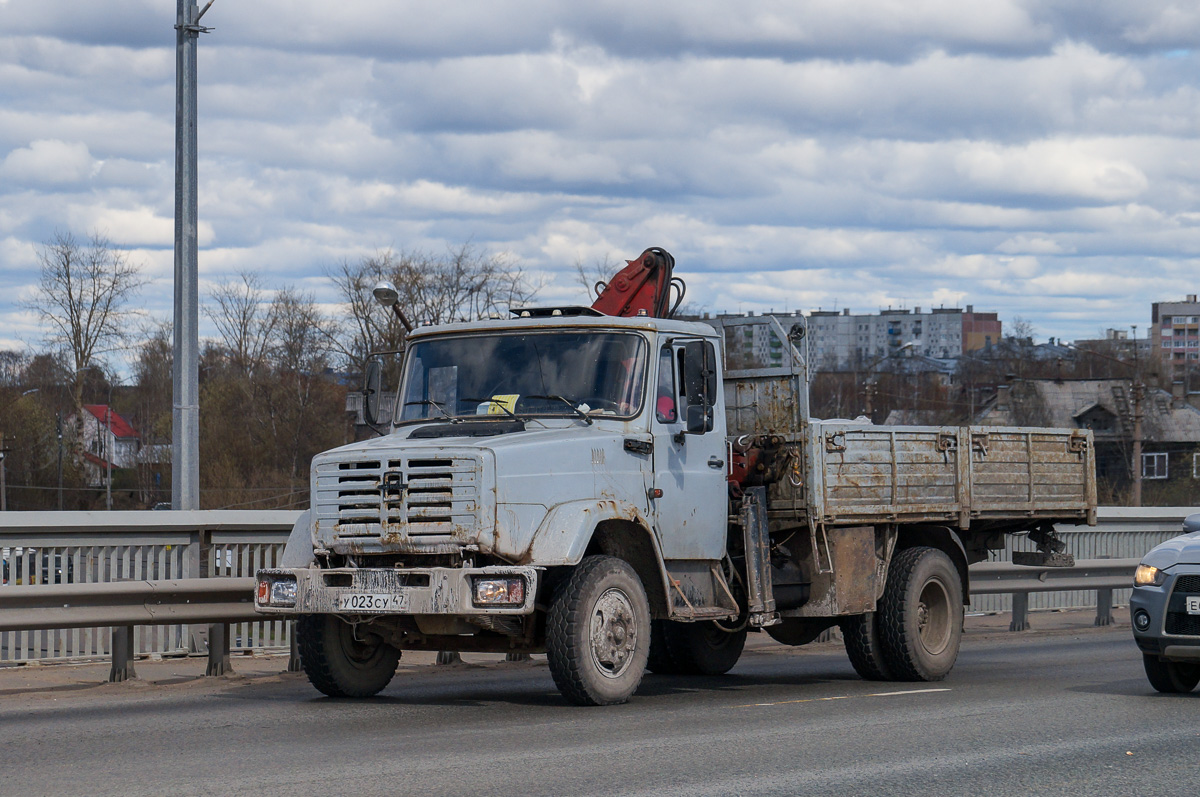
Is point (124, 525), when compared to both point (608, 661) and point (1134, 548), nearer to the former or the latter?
point (608, 661)

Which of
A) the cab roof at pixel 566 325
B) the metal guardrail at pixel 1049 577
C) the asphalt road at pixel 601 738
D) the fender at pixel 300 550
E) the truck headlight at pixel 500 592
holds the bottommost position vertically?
the asphalt road at pixel 601 738

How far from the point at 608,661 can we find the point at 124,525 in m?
4.78

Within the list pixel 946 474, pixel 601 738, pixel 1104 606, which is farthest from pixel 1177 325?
pixel 601 738

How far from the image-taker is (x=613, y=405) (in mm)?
9922

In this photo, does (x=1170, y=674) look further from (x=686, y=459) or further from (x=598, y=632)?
(x=598, y=632)

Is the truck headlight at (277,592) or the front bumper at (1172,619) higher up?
the truck headlight at (277,592)

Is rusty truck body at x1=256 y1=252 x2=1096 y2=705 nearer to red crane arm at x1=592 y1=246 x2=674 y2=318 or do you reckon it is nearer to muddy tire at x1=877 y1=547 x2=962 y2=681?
muddy tire at x1=877 y1=547 x2=962 y2=681

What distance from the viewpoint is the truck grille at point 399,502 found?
28.9ft

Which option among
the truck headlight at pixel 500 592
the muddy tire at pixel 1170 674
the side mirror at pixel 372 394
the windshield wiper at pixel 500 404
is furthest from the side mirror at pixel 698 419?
the muddy tire at pixel 1170 674

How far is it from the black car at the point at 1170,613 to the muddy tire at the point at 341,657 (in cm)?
523

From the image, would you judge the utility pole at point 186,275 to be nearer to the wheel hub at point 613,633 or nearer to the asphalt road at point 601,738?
the asphalt road at point 601,738

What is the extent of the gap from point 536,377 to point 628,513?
121 cm

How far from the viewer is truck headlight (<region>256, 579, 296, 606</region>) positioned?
9242 millimetres

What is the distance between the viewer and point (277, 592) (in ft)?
30.6
